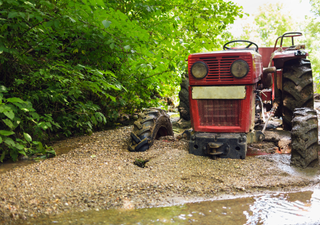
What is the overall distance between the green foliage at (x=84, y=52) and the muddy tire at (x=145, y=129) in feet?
1.65

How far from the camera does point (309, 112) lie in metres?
3.64

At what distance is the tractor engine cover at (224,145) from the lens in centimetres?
358

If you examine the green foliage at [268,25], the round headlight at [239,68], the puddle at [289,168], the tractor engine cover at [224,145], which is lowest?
the puddle at [289,168]

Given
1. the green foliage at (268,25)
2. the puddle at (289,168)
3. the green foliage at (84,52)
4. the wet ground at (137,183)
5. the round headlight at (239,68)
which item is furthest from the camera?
the green foliage at (268,25)

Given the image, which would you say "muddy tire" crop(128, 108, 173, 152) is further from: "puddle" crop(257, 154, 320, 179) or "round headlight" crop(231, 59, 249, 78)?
"puddle" crop(257, 154, 320, 179)

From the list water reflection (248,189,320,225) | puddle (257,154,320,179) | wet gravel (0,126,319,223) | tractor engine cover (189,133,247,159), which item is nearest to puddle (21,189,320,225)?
water reflection (248,189,320,225)

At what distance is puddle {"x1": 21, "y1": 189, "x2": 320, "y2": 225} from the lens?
7.29 ft

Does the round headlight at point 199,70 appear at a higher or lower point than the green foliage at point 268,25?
lower

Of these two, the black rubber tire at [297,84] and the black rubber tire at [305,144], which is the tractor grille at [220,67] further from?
the black rubber tire at [297,84]

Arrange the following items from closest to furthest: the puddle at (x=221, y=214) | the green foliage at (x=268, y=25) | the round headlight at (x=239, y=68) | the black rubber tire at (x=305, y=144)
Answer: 1. the puddle at (x=221, y=214)
2. the black rubber tire at (x=305, y=144)
3. the round headlight at (x=239, y=68)
4. the green foliage at (x=268, y=25)

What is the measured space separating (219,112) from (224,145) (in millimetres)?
444

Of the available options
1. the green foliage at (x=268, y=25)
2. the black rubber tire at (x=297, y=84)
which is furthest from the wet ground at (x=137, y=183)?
the green foliage at (x=268, y=25)

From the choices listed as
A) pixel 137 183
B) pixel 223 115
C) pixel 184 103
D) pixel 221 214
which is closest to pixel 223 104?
pixel 223 115

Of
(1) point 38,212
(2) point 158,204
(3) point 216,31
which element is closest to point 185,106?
(3) point 216,31
